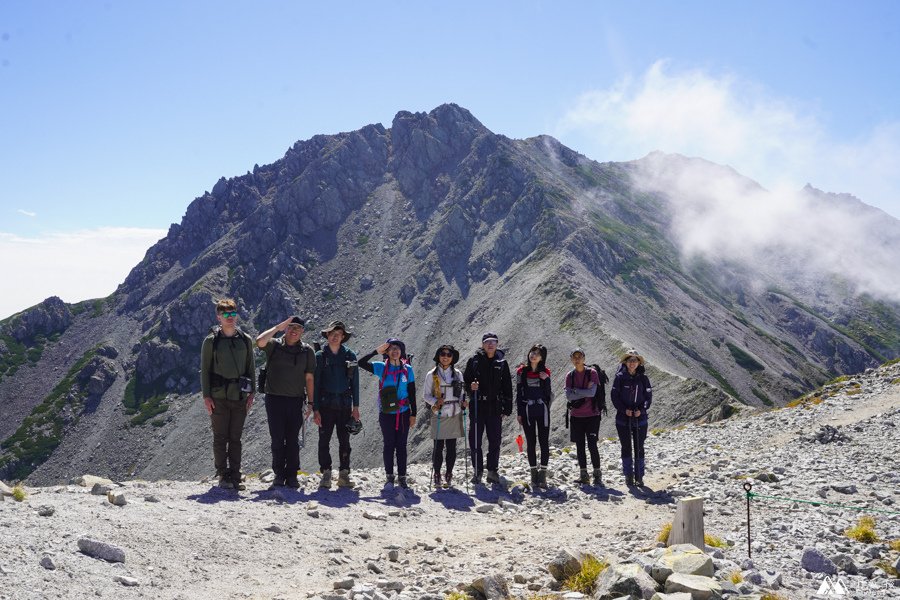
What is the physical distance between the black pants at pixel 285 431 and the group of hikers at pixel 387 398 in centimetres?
2

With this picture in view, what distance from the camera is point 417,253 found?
126 meters

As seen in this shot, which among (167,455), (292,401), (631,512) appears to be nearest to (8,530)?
(292,401)

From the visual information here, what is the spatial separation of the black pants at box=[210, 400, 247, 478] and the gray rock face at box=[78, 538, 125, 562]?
4424mm

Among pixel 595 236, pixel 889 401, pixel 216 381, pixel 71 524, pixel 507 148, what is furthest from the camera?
pixel 507 148

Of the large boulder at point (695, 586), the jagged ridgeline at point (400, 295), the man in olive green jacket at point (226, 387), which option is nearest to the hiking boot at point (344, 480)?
the man in olive green jacket at point (226, 387)

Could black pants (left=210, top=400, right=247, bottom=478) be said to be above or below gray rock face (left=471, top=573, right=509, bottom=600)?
above

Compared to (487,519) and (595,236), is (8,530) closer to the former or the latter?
(487,519)

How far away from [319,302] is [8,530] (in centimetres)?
12064

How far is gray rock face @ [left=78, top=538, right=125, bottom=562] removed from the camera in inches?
316

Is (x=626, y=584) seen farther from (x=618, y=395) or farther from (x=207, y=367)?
(x=207, y=367)

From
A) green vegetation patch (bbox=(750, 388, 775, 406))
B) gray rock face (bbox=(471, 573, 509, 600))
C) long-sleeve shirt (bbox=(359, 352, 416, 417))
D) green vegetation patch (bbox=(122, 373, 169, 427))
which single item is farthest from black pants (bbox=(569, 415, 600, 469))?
green vegetation patch (bbox=(122, 373, 169, 427))

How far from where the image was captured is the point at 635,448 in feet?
52.2

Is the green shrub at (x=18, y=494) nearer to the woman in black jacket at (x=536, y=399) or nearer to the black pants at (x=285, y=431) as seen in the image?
the black pants at (x=285, y=431)

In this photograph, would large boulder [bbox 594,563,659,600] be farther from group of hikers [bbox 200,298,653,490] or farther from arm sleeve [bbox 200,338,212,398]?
arm sleeve [bbox 200,338,212,398]
